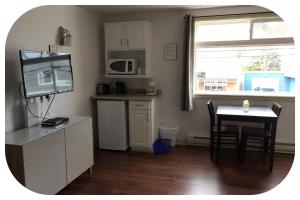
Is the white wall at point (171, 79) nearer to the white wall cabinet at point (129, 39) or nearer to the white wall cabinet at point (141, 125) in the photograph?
the white wall cabinet at point (129, 39)

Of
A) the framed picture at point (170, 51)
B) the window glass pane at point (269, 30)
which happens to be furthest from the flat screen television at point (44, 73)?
the window glass pane at point (269, 30)

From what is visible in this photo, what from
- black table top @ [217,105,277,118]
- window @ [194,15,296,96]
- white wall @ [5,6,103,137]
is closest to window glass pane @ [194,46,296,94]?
window @ [194,15,296,96]

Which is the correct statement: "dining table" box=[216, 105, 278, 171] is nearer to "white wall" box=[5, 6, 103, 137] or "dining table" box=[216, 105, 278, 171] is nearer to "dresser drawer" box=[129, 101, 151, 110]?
"dresser drawer" box=[129, 101, 151, 110]

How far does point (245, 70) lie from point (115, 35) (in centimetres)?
228

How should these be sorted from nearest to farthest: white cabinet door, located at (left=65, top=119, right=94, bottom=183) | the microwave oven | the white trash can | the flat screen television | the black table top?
the flat screen television, white cabinet door, located at (left=65, top=119, right=94, bottom=183), the black table top, the microwave oven, the white trash can

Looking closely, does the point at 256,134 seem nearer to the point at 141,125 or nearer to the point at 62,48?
the point at 141,125

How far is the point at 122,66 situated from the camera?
4160 millimetres

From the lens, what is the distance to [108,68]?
422 cm

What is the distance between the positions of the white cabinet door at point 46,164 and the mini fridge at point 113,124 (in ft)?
4.68

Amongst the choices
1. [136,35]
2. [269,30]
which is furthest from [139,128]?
[269,30]

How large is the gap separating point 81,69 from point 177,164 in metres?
2.06

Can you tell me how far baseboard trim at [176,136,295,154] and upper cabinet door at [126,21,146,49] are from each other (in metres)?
1.80

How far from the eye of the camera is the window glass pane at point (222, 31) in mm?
3955

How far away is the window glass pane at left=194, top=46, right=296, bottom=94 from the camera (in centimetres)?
391
